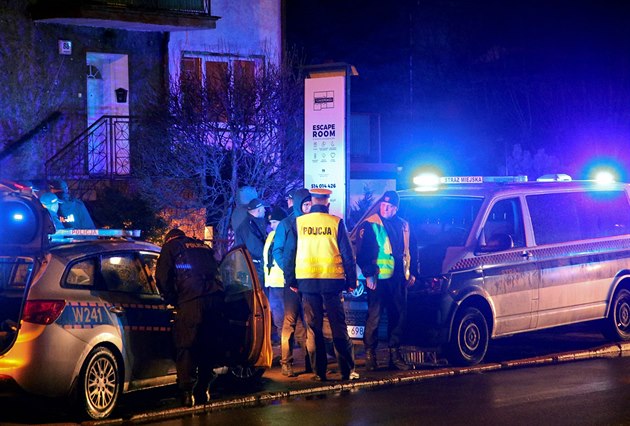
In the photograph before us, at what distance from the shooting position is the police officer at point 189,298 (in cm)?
951

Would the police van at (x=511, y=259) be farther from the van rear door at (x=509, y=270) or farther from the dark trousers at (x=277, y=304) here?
the dark trousers at (x=277, y=304)

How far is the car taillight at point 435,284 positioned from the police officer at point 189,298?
291cm

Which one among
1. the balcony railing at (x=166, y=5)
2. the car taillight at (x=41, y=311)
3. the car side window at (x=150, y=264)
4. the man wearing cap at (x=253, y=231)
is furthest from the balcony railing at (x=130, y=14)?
the car taillight at (x=41, y=311)

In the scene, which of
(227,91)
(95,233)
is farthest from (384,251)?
(227,91)

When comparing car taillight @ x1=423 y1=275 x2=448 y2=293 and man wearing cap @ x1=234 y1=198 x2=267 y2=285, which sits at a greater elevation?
man wearing cap @ x1=234 y1=198 x2=267 y2=285

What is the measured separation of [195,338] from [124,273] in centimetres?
85

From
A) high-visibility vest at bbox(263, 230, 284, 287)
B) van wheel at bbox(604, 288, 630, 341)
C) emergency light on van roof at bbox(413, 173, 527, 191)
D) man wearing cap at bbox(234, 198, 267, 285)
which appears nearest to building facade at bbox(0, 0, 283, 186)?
emergency light on van roof at bbox(413, 173, 527, 191)

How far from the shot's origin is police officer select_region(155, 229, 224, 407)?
374 inches

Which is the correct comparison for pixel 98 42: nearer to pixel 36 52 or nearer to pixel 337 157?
pixel 36 52

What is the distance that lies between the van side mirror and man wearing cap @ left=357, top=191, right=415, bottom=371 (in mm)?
877

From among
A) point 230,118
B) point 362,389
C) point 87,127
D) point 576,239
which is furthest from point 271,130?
point 362,389

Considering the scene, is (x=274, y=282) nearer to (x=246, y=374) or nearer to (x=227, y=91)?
(x=246, y=374)

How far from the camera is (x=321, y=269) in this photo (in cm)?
1085

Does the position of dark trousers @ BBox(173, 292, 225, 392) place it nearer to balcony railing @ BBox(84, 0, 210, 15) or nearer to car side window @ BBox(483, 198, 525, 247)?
car side window @ BBox(483, 198, 525, 247)
